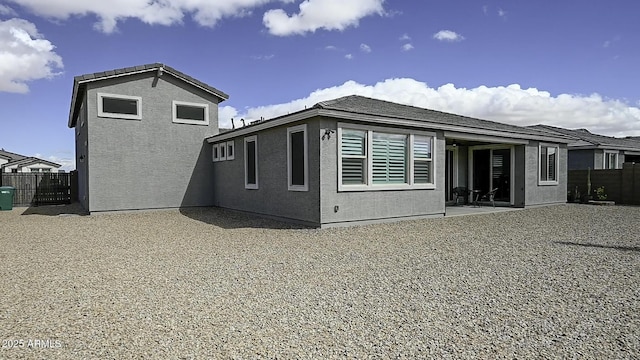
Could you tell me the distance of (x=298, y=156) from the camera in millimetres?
10086

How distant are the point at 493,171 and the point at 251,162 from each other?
960 cm

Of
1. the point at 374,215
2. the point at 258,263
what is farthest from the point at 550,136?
the point at 258,263

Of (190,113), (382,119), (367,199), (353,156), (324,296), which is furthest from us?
(190,113)

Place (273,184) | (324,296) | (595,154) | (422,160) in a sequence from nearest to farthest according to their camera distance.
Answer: (324,296) → (273,184) → (422,160) → (595,154)

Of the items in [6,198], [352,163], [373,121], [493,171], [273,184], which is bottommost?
[6,198]

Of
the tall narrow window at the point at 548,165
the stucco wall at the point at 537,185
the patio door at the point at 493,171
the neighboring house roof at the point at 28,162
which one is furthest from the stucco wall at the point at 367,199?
the neighboring house roof at the point at 28,162

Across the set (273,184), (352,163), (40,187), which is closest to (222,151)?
(273,184)

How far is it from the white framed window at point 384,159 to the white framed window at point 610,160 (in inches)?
607

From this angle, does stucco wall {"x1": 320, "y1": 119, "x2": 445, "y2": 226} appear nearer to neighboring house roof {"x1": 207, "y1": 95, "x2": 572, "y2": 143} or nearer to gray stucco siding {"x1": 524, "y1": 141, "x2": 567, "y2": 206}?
neighboring house roof {"x1": 207, "y1": 95, "x2": 572, "y2": 143}

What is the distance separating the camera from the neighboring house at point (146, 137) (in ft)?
43.3

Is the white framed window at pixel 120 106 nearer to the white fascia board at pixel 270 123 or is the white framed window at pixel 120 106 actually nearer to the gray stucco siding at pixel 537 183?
the white fascia board at pixel 270 123

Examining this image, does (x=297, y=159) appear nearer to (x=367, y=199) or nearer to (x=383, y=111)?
(x=367, y=199)

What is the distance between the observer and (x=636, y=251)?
6.72m

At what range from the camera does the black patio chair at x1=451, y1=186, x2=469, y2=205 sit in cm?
1541
